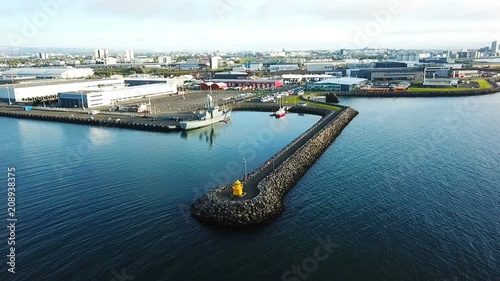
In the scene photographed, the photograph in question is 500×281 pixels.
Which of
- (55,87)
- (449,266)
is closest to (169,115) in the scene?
(55,87)

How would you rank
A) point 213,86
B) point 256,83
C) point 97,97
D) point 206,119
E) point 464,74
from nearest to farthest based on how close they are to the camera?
1. point 206,119
2. point 97,97
3. point 213,86
4. point 256,83
5. point 464,74

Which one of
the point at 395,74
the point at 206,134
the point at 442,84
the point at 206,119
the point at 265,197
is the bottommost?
the point at 206,134

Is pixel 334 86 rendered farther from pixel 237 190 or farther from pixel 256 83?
pixel 237 190

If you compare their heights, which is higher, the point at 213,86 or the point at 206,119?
the point at 213,86

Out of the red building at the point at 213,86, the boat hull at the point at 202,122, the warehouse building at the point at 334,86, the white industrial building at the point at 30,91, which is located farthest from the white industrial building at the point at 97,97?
the warehouse building at the point at 334,86

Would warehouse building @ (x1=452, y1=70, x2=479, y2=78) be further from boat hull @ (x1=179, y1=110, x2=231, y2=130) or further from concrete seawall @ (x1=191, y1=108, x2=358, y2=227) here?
concrete seawall @ (x1=191, y1=108, x2=358, y2=227)

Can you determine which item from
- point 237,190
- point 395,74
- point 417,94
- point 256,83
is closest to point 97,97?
point 256,83
